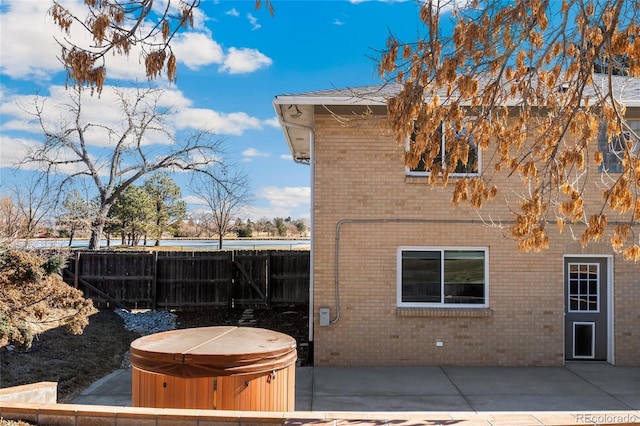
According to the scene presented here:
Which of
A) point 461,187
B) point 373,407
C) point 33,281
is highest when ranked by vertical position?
point 461,187

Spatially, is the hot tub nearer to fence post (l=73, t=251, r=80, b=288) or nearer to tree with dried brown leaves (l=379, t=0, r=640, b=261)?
tree with dried brown leaves (l=379, t=0, r=640, b=261)

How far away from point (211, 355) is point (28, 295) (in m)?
5.09

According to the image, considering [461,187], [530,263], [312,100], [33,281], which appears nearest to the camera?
[461,187]

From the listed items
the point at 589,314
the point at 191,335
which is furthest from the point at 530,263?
the point at 191,335

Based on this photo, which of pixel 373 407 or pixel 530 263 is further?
pixel 530 263

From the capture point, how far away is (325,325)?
33.7ft

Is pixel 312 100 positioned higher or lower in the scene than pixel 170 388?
higher

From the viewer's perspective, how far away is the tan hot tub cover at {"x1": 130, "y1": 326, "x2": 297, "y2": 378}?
5.15 meters

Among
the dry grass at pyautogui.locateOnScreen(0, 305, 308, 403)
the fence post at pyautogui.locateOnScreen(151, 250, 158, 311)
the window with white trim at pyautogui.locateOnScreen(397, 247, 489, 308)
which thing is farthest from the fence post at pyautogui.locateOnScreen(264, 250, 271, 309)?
the window with white trim at pyautogui.locateOnScreen(397, 247, 489, 308)

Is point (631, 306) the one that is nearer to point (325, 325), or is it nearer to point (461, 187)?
point (325, 325)

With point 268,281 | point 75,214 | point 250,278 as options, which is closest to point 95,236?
point 75,214

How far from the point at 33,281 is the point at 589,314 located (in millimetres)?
10201

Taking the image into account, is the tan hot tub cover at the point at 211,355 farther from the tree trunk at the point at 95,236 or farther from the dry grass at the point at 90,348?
the tree trunk at the point at 95,236

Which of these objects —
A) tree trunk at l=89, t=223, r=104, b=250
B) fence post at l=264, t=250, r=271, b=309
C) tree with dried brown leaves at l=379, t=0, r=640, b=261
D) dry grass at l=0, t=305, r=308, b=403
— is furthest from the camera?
tree trunk at l=89, t=223, r=104, b=250
